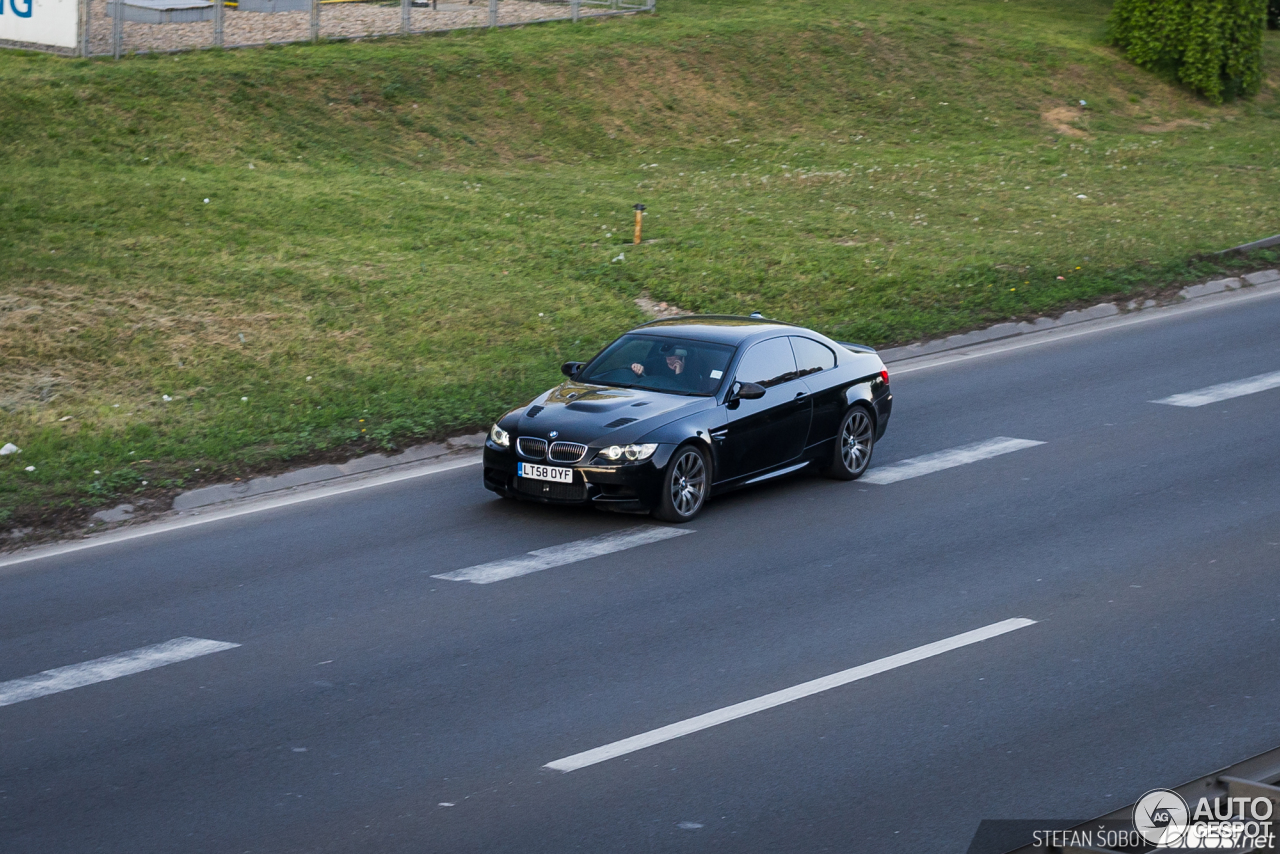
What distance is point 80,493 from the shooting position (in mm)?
12562

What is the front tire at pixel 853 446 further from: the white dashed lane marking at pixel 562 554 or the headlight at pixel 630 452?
the headlight at pixel 630 452

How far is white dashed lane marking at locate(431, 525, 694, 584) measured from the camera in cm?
1046

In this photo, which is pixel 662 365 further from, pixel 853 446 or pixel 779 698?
pixel 779 698

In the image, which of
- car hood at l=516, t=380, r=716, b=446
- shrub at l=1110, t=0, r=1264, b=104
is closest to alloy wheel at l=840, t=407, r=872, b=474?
car hood at l=516, t=380, r=716, b=446

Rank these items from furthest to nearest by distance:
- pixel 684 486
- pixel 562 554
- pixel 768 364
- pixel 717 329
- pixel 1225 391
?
pixel 1225 391, pixel 717 329, pixel 768 364, pixel 684 486, pixel 562 554

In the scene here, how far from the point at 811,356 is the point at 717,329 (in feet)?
3.02

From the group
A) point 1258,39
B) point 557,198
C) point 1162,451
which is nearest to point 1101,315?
point 1162,451

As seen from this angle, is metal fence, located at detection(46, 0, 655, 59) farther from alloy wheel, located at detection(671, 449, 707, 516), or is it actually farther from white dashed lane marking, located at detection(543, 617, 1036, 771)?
white dashed lane marking, located at detection(543, 617, 1036, 771)

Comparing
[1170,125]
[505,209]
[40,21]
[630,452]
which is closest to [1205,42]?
[1170,125]

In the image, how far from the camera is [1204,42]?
114 ft

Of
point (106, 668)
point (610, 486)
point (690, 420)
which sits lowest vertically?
point (106, 668)

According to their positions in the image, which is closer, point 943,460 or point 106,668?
point 106,668

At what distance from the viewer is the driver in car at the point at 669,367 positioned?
12.5 m

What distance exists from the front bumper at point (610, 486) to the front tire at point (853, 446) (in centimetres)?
213
